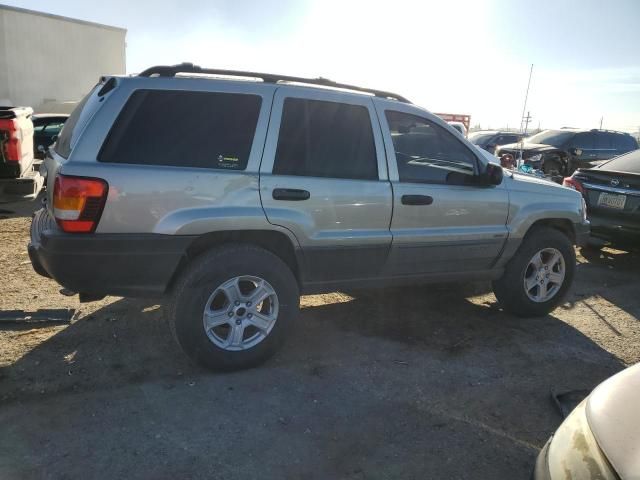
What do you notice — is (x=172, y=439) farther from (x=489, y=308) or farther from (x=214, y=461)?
(x=489, y=308)

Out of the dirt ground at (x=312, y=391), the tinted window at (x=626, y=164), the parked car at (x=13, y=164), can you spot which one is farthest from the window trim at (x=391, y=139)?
the parked car at (x=13, y=164)

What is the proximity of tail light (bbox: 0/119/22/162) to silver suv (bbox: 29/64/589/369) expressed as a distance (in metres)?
4.45

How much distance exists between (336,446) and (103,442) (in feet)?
4.09

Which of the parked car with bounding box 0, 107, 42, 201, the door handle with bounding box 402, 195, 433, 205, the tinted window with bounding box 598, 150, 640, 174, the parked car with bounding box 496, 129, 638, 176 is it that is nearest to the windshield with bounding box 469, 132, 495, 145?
the parked car with bounding box 496, 129, 638, 176

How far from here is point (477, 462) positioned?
2701mm

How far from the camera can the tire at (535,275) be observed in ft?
15.3

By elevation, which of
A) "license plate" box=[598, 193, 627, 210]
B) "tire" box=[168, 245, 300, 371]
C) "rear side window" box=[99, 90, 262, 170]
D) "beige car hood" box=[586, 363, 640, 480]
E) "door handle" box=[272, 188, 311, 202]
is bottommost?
"tire" box=[168, 245, 300, 371]

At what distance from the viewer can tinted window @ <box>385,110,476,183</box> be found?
402 centimetres

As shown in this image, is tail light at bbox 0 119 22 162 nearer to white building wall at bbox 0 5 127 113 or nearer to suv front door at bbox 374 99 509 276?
Result: suv front door at bbox 374 99 509 276

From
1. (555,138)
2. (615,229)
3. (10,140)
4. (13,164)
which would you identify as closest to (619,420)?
(615,229)

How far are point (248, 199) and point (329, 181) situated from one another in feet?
2.02

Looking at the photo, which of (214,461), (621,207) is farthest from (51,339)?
(621,207)

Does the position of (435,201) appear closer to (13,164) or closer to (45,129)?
(13,164)

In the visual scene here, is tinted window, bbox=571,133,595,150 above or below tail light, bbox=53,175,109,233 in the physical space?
above
